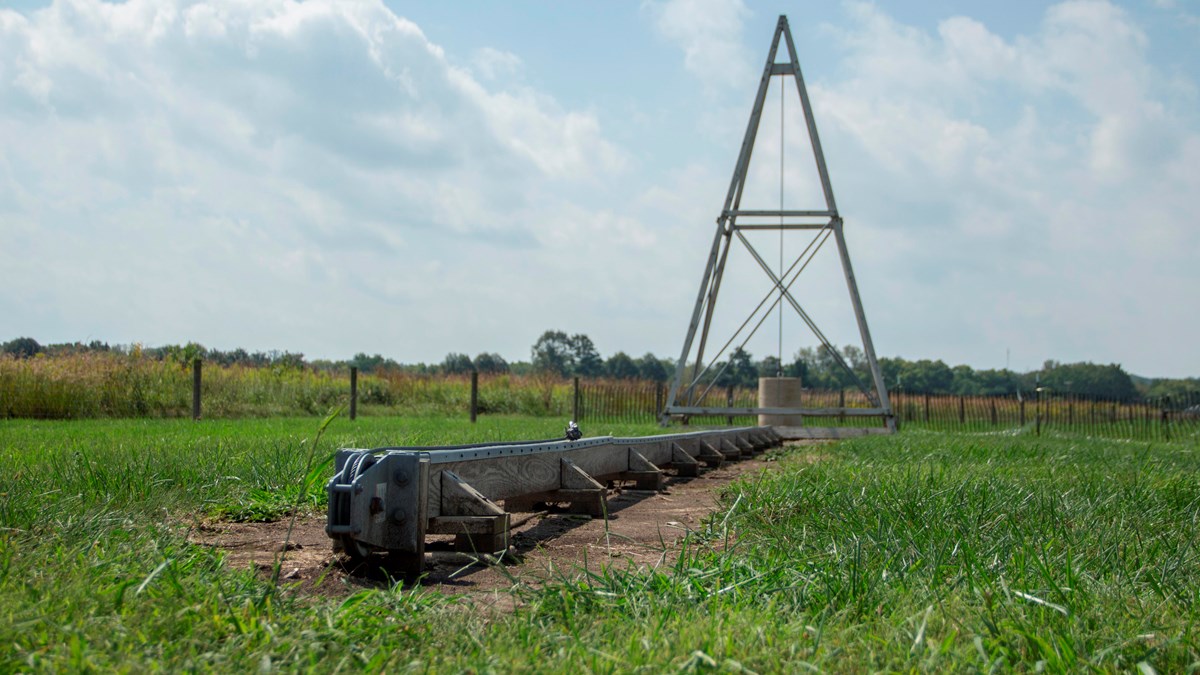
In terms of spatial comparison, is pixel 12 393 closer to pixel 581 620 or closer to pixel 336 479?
pixel 336 479

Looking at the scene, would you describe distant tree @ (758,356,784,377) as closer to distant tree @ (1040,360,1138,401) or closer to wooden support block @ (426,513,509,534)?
wooden support block @ (426,513,509,534)

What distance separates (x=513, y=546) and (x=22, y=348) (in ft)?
64.3

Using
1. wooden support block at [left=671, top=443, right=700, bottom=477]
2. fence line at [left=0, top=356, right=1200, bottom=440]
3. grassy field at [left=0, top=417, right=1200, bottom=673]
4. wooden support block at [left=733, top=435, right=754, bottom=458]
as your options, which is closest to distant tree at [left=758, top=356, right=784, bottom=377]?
fence line at [left=0, top=356, right=1200, bottom=440]

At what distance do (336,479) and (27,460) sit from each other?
3.26 m

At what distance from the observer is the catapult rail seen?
3.47 m

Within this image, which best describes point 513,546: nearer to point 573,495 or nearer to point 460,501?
point 460,501

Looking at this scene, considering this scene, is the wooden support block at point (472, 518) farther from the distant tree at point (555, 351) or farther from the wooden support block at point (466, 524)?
the distant tree at point (555, 351)

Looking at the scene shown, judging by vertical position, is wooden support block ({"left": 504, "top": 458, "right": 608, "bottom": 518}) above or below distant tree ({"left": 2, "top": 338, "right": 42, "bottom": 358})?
below

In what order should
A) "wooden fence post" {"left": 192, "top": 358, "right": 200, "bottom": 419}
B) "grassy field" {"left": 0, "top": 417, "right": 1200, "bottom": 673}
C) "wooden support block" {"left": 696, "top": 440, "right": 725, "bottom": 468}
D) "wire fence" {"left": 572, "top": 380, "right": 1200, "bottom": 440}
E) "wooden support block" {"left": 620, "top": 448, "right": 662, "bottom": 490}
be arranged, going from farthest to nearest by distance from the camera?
"wire fence" {"left": 572, "top": 380, "right": 1200, "bottom": 440}
"wooden fence post" {"left": 192, "top": 358, "right": 200, "bottom": 419}
"wooden support block" {"left": 696, "top": 440, "right": 725, "bottom": 468}
"wooden support block" {"left": 620, "top": 448, "right": 662, "bottom": 490}
"grassy field" {"left": 0, "top": 417, "right": 1200, "bottom": 673}

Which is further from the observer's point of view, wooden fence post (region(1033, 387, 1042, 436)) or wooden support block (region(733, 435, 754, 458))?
wooden fence post (region(1033, 387, 1042, 436))

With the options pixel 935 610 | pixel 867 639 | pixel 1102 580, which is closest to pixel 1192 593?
pixel 1102 580

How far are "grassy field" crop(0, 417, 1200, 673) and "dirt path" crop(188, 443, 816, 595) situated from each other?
0.23m

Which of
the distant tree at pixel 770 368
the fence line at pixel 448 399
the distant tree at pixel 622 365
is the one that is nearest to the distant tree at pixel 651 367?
the distant tree at pixel 622 365

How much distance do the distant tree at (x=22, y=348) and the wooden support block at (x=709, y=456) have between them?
15.9m
